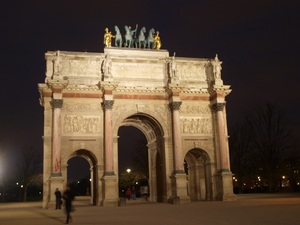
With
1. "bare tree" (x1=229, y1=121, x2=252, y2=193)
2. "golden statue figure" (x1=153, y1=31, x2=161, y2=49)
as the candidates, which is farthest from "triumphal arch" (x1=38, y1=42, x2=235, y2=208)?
"bare tree" (x1=229, y1=121, x2=252, y2=193)

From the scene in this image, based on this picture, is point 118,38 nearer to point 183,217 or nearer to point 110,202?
point 110,202

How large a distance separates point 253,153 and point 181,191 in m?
25.3

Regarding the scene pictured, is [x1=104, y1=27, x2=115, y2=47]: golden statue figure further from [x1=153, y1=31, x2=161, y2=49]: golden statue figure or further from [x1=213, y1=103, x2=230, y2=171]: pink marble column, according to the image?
[x1=213, y1=103, x2=230, y2=171]: pink marble column

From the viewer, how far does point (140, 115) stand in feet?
107

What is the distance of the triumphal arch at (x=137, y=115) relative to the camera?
97.3ft

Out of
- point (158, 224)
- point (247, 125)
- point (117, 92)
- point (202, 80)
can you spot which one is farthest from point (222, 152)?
point (247, 125)

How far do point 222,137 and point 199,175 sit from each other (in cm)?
453

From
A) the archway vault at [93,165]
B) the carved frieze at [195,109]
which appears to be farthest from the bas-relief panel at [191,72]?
the archway vault at [93,165]

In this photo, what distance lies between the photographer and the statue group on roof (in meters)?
33.4

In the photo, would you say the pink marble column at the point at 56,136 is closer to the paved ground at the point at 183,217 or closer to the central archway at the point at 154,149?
the central archway at the point at 154,149

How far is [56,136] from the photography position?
28.9 meters

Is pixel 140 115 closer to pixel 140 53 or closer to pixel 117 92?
pixel 117 92

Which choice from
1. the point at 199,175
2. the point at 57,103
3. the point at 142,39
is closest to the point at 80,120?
the point at 57,103

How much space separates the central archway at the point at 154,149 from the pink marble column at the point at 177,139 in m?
1.43
